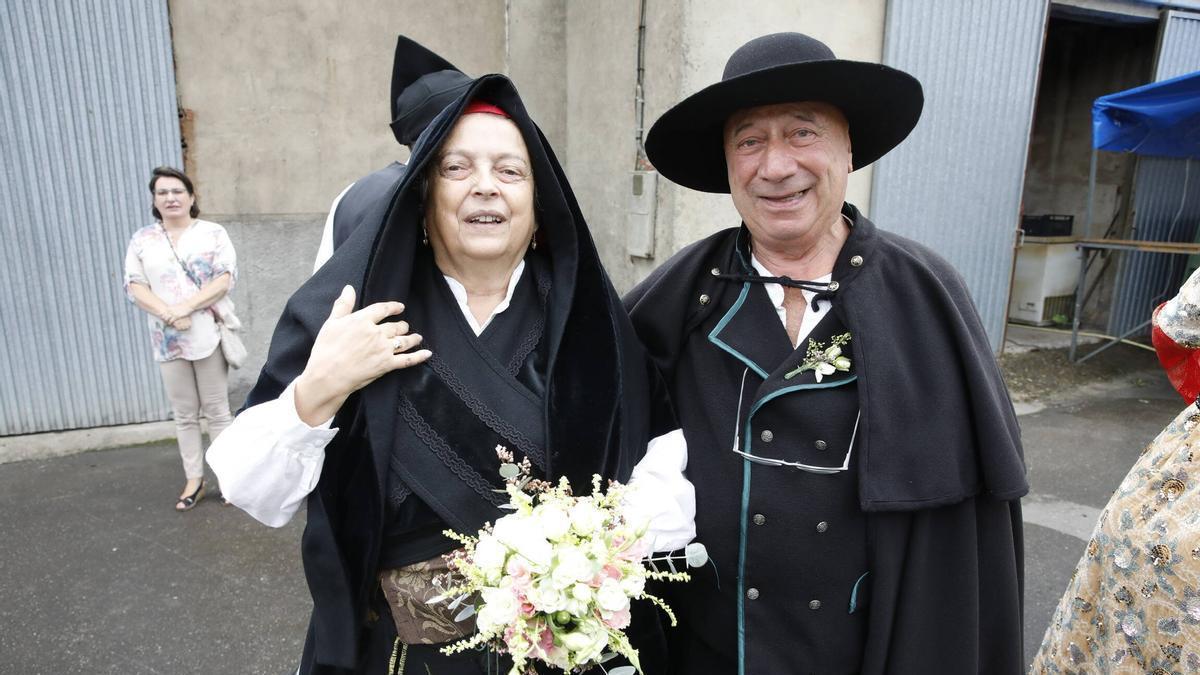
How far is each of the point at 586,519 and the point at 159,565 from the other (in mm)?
3506

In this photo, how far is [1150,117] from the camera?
22.3 feet

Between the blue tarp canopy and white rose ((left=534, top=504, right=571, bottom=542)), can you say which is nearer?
white rose ((left=534, top=504, right=571, bottom=542))

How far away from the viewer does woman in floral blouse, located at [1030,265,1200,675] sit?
1710 millimetres

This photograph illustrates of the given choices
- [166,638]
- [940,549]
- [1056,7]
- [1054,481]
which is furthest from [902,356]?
[1056,7]

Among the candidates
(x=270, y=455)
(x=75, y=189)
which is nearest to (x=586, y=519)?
(x=270, y=455)

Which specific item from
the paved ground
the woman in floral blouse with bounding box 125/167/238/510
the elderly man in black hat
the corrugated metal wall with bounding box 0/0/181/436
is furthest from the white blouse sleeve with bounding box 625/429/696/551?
the corrugated metal wall with bounding box 0/0/181/436

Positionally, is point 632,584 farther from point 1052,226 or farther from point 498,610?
point 1052,226

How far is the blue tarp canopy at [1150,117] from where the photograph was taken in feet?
21.5

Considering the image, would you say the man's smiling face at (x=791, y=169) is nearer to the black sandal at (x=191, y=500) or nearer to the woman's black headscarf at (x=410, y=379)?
the woman's black headscarf at (x=410, y=379)

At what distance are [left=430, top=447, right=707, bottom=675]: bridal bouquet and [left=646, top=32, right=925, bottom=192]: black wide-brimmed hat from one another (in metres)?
1.00

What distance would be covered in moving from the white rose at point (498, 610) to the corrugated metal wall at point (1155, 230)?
918 cm

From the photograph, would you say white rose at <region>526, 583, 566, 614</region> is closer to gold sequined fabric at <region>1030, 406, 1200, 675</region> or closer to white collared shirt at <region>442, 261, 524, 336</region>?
white collared shirt at <region>442, 261, 524, 336</region>

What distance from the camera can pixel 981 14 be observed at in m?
6.88

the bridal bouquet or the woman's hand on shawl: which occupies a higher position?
the woman's hand on shawl
